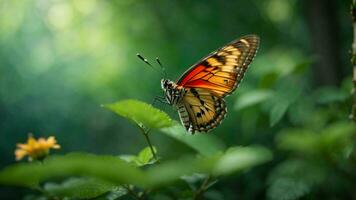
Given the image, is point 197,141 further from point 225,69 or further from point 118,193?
point 225,69

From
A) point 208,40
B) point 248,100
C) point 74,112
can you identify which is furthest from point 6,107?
point 248,100

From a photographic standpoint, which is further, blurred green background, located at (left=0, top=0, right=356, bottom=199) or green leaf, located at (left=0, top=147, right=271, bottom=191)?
blurred green background, located at (left=0, top=0, right=356, bottom=199)

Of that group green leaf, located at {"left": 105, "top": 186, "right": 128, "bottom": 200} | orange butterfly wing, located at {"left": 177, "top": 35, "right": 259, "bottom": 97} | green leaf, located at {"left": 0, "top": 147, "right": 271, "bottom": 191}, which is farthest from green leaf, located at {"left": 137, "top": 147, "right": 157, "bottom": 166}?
orange butterfly wing, located at {"left": 177, "top": 35, "right": 259, "bottom": 97}

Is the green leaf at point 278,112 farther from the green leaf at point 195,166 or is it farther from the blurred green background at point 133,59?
the green leaf at point 195,166

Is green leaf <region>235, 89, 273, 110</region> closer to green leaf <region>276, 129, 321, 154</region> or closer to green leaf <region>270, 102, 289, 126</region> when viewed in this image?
green leaf <region>270, 102, 289, 126</region>

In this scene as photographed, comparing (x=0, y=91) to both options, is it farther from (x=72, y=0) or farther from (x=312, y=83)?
(x=312, y=83)

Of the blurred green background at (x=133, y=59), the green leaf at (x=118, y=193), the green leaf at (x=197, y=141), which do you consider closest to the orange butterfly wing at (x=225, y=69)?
the blurred green background at (x=133, y=59)

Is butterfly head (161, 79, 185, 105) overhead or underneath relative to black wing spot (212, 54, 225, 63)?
overhead
